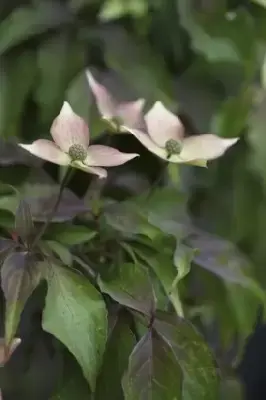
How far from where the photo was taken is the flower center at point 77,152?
0.49m

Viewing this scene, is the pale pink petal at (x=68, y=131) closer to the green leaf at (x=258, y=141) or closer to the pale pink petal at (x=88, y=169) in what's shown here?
the pale pink petal at (x=88, y=169)

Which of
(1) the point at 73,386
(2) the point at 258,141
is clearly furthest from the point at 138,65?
(1) the point at 73,386

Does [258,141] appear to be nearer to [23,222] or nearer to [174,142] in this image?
[174,142]

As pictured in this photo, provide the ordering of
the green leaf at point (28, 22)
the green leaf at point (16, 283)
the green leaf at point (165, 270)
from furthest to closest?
the green leaf at point (28, 22), the green leaf at point (165, 270), the green leaf at point (16, 283)

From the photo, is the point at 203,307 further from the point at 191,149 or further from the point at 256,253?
the point at 191,149

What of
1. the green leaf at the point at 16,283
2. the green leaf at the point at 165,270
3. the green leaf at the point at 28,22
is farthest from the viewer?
the green leaf at the point at 28,22

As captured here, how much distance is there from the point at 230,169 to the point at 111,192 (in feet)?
0.55

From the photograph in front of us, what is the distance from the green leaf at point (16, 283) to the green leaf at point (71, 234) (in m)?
0.08

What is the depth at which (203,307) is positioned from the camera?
0.72 metres

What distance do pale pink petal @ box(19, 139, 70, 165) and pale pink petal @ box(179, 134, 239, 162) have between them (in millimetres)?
112

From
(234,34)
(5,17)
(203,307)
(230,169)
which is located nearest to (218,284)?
(203,307)

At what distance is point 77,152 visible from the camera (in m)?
0.49

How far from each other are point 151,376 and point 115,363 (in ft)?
0.16

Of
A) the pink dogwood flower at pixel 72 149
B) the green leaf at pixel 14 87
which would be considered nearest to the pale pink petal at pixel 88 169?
the pink dogwood flower at pixel 72 149
